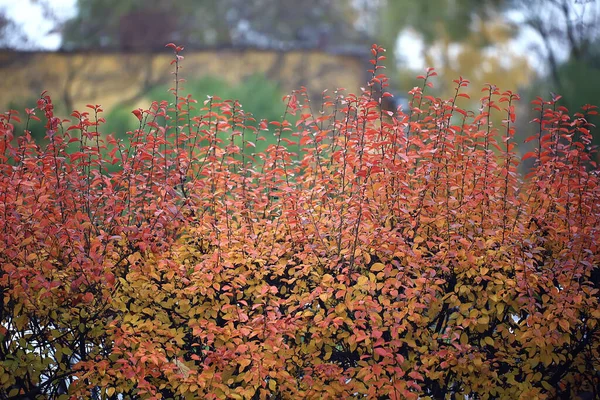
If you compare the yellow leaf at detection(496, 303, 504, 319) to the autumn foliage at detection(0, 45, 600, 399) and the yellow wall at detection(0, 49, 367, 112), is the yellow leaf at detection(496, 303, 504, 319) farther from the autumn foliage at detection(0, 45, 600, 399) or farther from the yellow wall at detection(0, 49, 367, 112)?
the yellow wall at detection(0, 49, 367, 112)

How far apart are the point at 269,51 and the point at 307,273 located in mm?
21616

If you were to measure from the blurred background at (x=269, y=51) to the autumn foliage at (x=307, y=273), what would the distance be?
13010 mm

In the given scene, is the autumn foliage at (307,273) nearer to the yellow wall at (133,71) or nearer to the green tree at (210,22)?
the yellow wall at (133,71)

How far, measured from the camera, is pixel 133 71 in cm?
2319

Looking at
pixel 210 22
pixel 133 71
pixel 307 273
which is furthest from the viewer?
pixel 210 22

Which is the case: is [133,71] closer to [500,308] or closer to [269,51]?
[269,51]

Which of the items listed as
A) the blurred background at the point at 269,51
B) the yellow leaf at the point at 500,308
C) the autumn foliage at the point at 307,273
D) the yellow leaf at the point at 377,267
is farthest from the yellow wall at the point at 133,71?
the yellow leaf at the point at 500,308

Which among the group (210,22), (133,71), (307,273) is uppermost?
(210,22)

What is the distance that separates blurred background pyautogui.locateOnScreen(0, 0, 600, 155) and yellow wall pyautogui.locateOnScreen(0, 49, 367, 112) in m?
0.04

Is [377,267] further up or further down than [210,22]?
further down

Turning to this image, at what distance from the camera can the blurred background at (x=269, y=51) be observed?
19.6 m

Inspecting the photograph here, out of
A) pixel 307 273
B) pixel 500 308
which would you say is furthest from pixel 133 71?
pixel 500 308

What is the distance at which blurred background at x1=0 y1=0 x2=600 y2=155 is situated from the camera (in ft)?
64.4

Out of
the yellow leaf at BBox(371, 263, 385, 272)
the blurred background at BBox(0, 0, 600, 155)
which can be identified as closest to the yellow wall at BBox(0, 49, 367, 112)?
the blurred background at BBox(0, 0, 600, 155)
